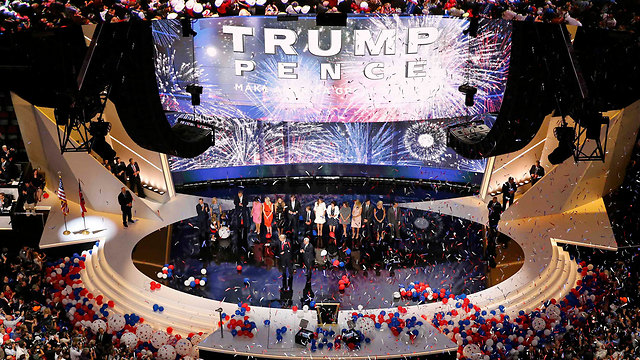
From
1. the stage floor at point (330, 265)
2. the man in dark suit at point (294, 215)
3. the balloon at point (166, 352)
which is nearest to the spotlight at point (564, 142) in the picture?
the stage floor at point (330, 265)

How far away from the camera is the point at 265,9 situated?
1623 centimetres

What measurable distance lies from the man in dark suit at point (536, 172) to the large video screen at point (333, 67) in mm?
1859

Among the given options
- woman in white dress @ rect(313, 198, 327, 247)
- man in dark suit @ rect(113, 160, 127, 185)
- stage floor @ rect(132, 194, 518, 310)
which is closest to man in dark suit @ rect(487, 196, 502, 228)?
stage floor @ rect(132, 194, 518, 310)

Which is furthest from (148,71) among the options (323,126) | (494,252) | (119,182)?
(494,252)

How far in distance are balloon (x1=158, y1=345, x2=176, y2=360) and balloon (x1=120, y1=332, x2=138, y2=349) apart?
0.51 meters

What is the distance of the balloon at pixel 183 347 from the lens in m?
11.7

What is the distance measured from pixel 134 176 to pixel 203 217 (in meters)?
2.81

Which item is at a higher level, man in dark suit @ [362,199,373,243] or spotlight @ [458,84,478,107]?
spotlight @ [458,84,478,107]

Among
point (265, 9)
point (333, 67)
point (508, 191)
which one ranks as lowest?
point (508, 191)

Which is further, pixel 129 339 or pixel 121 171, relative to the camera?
pixel 121 171

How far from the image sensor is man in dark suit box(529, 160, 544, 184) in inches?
667

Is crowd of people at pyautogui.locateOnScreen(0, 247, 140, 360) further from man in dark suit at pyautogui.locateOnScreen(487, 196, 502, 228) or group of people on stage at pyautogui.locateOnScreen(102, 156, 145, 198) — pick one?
man in dark suit at pyautogui.locateOnScreen(487, 196, 502, 228)

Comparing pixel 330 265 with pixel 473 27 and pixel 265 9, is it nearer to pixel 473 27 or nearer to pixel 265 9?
pixel 265 9

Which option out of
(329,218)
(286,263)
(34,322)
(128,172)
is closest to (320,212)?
(329,218)
